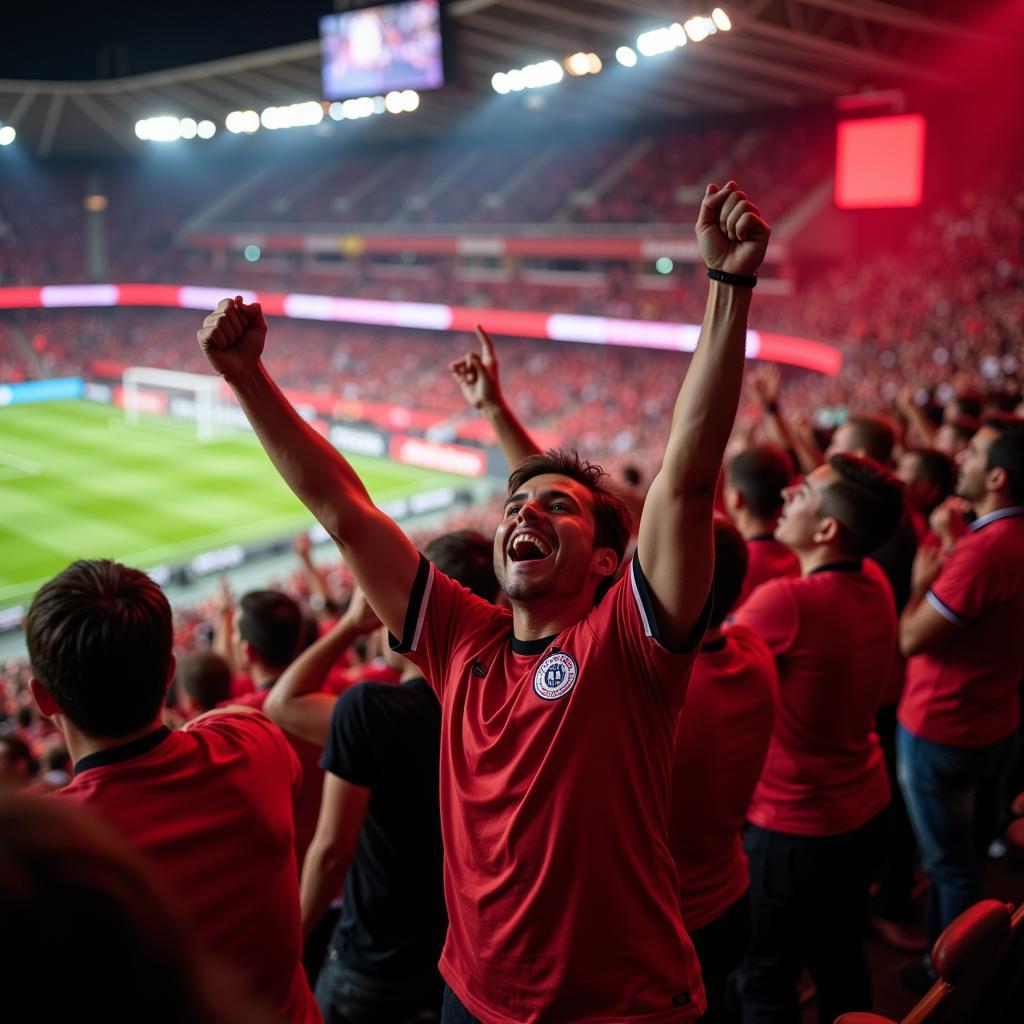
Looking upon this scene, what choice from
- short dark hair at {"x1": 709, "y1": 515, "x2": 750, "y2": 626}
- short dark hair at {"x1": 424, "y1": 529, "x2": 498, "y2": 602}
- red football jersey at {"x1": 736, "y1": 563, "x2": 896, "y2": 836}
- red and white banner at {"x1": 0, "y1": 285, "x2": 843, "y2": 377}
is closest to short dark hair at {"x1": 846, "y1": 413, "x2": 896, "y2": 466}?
red football jersey at {"x1": 736, "y1": 563, "x2": 896, "y2": 836}

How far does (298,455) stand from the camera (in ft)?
7.73

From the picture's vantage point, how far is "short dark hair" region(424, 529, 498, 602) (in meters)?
3.01

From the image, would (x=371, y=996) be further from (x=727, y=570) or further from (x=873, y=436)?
(x=873, y=436)

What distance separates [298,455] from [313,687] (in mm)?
1019

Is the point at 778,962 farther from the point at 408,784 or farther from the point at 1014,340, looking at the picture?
the point at 1014,340

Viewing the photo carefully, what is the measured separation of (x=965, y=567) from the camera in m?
3.76

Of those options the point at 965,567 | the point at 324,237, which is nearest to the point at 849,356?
the point at 965,567

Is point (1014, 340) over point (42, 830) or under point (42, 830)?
over

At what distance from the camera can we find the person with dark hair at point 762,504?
13.4ft

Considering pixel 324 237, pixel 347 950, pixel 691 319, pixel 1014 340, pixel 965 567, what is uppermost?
pixel 324 237

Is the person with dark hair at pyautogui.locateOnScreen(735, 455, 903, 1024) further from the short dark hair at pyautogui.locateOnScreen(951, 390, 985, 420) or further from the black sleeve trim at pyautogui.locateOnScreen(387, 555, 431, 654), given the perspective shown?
the short dark hair at pyautogui.locateOnScreen(951, 390, 985, 420)

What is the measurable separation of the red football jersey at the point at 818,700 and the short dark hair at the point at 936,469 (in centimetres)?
194

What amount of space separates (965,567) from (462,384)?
1948mm

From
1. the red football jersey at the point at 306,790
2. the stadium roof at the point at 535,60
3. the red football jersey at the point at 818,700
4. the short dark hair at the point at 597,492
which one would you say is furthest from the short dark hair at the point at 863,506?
the stadium roof at the point at 535,60
